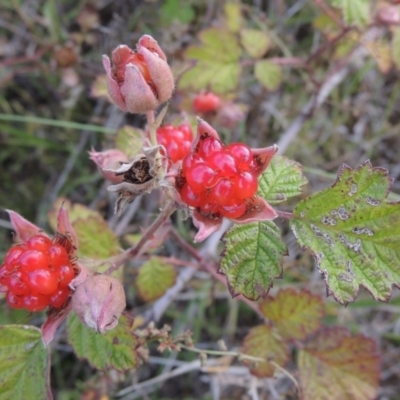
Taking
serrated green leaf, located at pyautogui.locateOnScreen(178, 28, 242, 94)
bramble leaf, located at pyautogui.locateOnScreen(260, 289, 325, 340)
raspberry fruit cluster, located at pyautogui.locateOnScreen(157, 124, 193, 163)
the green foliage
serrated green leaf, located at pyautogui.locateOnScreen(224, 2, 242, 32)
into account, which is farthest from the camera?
the green foliage

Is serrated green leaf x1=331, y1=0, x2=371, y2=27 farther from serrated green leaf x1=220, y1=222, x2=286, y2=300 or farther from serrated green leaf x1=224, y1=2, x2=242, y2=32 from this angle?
serrated green leaf x1=220, y1=222, x2=286, y2=300

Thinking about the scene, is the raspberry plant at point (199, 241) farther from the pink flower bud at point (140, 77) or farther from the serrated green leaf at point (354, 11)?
the serrated green leaf at point (354, 11)

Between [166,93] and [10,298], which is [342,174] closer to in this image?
[166,93]

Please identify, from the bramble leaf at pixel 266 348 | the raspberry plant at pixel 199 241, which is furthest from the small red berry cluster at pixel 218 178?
the bramble leaf at pixel 266 348

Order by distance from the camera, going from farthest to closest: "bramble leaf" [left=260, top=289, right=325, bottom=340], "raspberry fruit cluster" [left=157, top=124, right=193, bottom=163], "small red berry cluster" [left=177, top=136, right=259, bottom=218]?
1. "bramble leaf" [left=260, top=289, right=325, bottom=340]
2. "raspberry fruit cluster" [left=157, top=124, right=193, bottom=163]
3. "small red berry cluster" [left=177, top=136, right=259, bottom=218]

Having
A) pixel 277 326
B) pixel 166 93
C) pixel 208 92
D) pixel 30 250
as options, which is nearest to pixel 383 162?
pixel 208 92

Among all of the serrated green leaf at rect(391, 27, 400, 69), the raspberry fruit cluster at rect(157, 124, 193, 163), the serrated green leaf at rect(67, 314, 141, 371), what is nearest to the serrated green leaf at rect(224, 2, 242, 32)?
the serrated green leaf at rect(391, 27, 400, 69)

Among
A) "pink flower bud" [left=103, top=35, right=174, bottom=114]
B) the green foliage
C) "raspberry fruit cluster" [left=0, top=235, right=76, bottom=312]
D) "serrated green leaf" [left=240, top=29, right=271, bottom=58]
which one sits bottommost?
"raspberry fruit cluster" [left=0, top=235, right=76, bottom=312]
